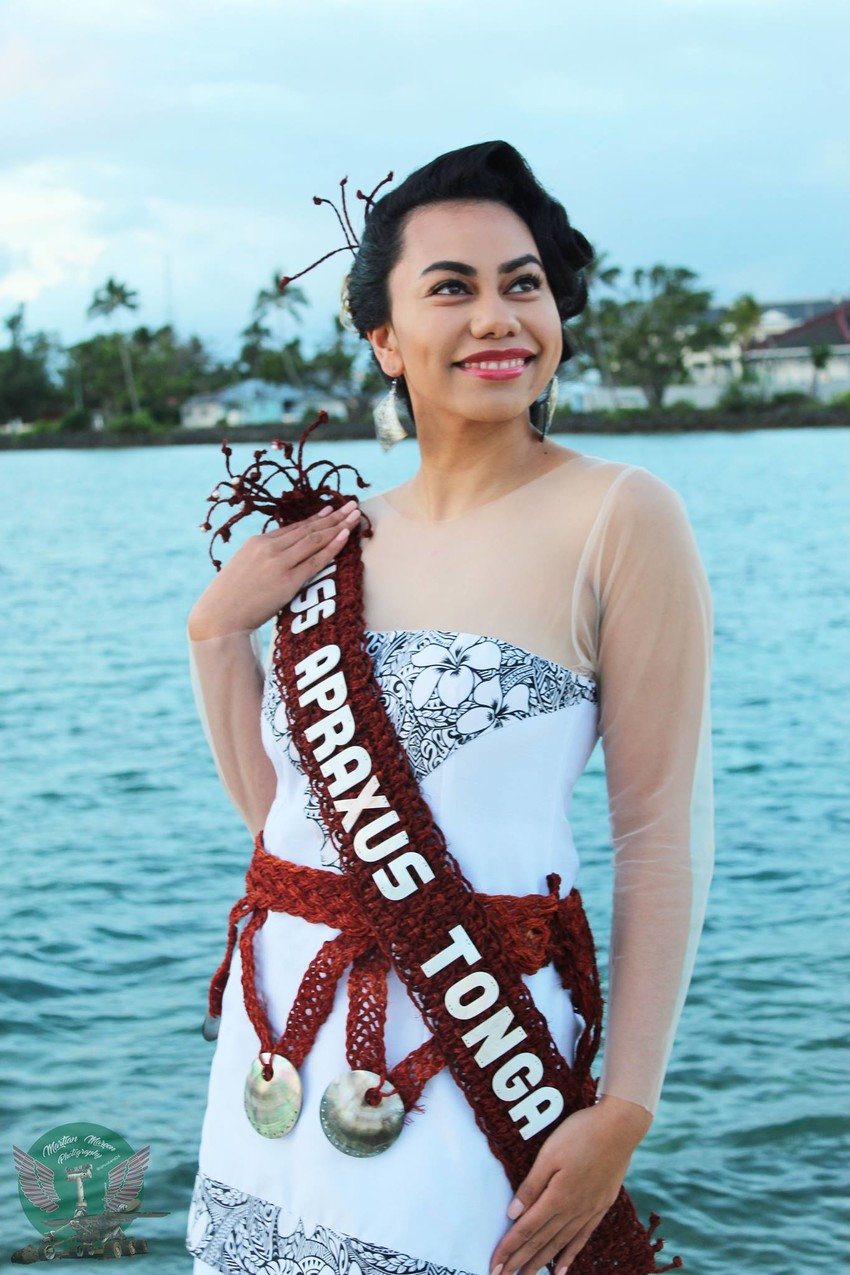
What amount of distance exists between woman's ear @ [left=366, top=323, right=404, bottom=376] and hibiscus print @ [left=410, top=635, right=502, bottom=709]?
0.42m

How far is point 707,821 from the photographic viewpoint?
1769mm

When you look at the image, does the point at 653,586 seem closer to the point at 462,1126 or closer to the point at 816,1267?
the point at 462,1126

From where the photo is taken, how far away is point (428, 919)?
1.71 meters

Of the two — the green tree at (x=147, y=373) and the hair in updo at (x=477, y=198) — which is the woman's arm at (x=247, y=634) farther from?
the green tree at (x=147, y=373)

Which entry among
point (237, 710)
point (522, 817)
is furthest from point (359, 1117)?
point (237, 710)

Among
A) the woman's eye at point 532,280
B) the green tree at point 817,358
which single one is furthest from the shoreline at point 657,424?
the woman's eye at point 532,280

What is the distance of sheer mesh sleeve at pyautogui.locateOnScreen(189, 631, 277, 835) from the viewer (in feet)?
6.74

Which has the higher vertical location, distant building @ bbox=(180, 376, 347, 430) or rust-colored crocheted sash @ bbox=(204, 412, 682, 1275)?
distant building @ bbox=(180, 376, 347, 430)

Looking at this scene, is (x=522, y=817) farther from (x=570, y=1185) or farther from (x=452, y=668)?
(x=570, y=1185)

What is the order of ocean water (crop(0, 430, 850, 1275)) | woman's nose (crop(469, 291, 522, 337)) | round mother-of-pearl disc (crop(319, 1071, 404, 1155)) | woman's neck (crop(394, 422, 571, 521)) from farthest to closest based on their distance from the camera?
ocean water (crop(0, 430, 850, 1275))
woman's neck (crop(394, 422, 571, 521))
woman's nose (crop(469, 291, 522, 337))
round mother-of-pearl disc (crop(319, 1071, 404, 1155))

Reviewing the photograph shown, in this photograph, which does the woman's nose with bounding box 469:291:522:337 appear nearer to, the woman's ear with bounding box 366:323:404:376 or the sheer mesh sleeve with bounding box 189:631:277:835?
the woman's ear with bounding box 366:323:404:376

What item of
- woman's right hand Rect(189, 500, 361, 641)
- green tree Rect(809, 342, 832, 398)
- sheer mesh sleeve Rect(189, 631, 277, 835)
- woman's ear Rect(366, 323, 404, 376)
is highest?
green tree Rect(809, 342, 832, 398)

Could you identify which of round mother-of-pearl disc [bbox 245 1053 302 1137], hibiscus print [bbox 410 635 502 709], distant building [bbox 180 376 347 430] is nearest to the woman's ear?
hibiscus print [bbox 410 635 502 709]

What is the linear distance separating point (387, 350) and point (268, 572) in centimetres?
33
